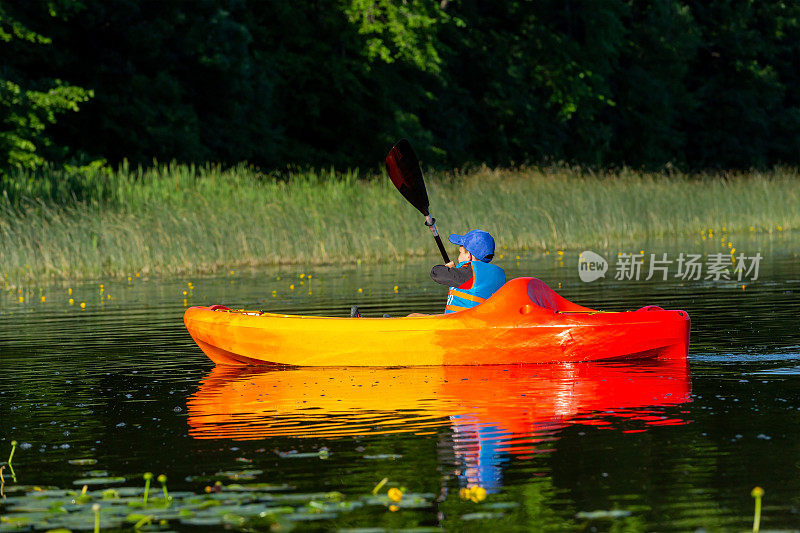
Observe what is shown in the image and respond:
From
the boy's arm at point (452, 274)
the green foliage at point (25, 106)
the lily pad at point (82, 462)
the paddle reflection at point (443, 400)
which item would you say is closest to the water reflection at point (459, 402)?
the paddle reflection at point (443, 400)

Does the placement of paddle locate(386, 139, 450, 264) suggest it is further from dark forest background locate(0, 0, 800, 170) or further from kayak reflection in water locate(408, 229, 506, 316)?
dark forest background locate(0, 0, 800, 170)

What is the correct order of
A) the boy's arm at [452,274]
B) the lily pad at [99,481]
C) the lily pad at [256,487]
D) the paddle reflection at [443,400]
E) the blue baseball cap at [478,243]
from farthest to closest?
the blue baseball cap at [478,243]
the boy's arm at [452,274]
the paddle reflection at [443,400]
the lily pad at [99,481]
the lily pad at [256,487]

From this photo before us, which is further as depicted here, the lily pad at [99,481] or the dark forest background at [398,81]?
the dark forest background at [398,81]

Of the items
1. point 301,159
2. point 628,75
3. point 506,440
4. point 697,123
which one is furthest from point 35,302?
point 697,123

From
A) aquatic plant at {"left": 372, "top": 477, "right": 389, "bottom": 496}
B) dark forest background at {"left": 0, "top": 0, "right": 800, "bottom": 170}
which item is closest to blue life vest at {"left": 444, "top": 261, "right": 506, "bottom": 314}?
aquatic plant at {"left": 372, "top": 477, "right": 389, "bottom": 496}

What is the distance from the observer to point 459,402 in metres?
8.84

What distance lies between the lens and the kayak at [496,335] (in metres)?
10.4

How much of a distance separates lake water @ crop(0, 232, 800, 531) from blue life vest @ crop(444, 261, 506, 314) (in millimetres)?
631

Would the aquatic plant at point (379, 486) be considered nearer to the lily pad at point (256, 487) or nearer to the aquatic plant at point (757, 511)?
the lily pad at point (256, 487)

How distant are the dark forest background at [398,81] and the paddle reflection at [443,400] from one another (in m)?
17.6

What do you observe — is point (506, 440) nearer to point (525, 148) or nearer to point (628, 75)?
point (525, 148)

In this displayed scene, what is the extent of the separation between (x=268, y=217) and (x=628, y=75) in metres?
28.1

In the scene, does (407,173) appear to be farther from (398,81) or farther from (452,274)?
(398,81)

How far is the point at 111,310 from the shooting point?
53.0ft
